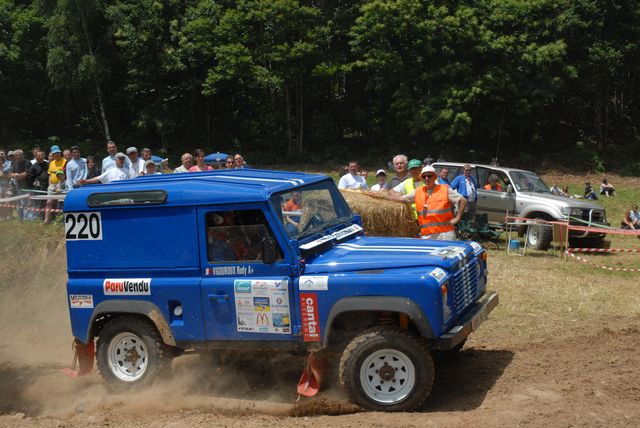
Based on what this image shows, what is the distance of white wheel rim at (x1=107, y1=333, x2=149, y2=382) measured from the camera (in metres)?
7.48

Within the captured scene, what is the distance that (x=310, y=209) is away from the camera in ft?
23.9

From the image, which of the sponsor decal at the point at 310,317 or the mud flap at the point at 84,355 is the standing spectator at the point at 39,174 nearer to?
the mud flap at the point at 84,355

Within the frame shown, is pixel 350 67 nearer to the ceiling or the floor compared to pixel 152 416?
nearer to the ceiling

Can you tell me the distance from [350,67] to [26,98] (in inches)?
745

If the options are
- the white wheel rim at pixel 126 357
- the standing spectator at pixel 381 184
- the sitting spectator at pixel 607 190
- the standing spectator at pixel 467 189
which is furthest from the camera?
the sitting spectator at pixel 607 190

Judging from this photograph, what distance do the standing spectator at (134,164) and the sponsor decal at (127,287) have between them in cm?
596

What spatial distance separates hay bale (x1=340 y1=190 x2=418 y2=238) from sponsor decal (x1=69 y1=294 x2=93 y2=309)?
6157 mm

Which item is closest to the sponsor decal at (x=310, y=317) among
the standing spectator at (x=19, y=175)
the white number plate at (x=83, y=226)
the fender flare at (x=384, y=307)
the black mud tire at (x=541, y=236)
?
the fender flare at (x=384, y=307)

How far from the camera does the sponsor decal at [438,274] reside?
20.2 ft

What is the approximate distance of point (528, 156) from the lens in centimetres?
3528

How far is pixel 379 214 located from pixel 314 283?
21.4 ft

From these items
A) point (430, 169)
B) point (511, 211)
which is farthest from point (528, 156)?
point (430, 169)

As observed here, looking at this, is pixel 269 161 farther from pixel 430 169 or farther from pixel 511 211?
pixel 430 169

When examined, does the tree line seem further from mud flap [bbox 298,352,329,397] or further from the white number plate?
mud flap [bbox 298,352,329,397]
